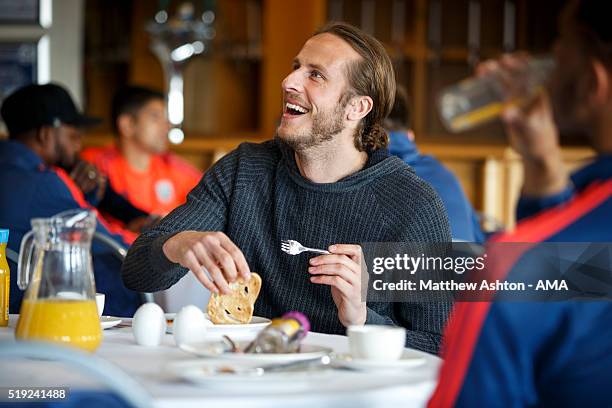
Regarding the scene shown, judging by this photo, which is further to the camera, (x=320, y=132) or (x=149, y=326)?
(x=320, y=132)

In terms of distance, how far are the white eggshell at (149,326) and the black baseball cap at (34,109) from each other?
1.78 m

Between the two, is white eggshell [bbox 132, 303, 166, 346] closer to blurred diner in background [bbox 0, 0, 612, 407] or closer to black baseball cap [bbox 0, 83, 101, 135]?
blurred diner in background [bbox 0, 0, 612, 407]

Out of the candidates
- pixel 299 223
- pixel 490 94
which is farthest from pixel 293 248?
pixel 490 94

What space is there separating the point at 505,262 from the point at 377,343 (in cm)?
44

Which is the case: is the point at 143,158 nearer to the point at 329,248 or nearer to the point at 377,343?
the point at 329,248

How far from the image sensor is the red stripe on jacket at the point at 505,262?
0.85 metres

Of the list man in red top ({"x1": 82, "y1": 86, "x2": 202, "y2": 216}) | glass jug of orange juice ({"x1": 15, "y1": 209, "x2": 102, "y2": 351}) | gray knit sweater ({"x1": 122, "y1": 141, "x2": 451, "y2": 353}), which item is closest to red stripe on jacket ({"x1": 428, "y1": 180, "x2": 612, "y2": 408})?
glass jug of orange juice ({"x1": 15, "y1": 209, "x2": 102, "y2": 351})

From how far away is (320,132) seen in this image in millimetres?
2016

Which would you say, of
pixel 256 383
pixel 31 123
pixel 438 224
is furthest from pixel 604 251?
pixel 31 123

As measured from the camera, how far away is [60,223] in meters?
1.32

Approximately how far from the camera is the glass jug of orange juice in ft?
4.29

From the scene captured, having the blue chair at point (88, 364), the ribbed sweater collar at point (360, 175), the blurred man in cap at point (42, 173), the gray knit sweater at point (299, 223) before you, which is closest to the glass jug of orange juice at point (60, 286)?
the blue chair at point (88, 364)

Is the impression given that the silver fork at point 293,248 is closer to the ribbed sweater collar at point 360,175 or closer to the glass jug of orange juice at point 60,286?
the ribbed sweater collar at point 360,175

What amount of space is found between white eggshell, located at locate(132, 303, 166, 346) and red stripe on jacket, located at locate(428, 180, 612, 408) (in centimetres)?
68
